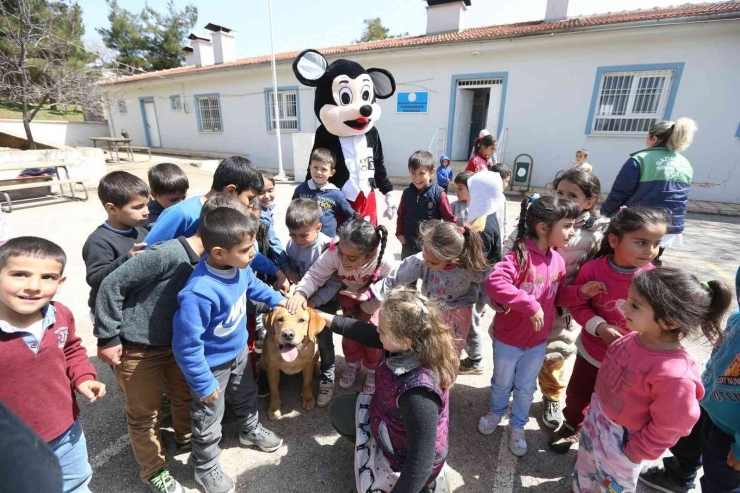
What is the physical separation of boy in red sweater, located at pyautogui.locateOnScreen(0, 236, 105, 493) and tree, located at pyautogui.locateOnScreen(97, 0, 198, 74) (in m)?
33.5

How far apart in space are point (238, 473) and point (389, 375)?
1162 millimetres

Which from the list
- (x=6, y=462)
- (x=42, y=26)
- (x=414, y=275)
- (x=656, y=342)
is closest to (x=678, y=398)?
(x=656, y=342)

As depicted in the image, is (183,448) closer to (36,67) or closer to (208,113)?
(36,67)

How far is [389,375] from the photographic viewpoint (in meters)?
1.53

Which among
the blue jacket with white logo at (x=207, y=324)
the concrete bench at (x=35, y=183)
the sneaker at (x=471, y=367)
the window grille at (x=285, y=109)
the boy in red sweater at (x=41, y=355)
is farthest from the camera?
the window grille at (x=285, y=109)

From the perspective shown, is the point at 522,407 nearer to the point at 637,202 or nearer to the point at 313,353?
the point at 313,353

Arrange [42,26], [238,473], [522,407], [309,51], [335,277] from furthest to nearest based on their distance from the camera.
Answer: [42,26]
[309,51]
[335,277]
[522,407]
[238,473]

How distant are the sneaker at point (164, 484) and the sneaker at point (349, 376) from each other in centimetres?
118

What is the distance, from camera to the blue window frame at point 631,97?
853cm

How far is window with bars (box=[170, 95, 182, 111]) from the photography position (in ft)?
58.4

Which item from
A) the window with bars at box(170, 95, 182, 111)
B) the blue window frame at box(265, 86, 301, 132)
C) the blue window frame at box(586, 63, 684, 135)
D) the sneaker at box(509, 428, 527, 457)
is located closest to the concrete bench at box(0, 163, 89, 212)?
the blue window frame at box(265, 86, 301, 132)

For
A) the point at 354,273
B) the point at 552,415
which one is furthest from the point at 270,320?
the point at 552,415

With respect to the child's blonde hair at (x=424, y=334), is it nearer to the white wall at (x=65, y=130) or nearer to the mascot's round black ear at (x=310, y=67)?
the mascot's round black ear at (x=310, y=67)

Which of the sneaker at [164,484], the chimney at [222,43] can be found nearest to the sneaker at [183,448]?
the sneaker at [164,484]
